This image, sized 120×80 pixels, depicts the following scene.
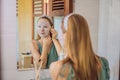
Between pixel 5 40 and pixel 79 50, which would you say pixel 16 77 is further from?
pixel 79 50

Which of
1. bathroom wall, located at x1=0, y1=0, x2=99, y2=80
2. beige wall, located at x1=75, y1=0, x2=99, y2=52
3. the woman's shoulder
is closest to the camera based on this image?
the woman's shoulder

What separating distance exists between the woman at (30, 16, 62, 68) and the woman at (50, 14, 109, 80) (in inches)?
3.7

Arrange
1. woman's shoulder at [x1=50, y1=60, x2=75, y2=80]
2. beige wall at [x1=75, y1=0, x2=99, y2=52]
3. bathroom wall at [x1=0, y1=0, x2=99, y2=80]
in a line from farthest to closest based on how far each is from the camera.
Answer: beige wall at [x1=75, y1=0, x2=99, y2=52] → bathroom wall at [x1=0, y1=0, x2=99, y2=80] → woman's shoulder at [x1=50, y1=60, x2=75, y2=80]

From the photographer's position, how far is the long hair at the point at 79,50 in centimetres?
134

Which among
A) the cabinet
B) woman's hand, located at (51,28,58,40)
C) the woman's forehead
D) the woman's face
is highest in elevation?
the cabinet

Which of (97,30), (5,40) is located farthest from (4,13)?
(97,30)

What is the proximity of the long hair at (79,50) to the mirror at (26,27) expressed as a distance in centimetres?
14

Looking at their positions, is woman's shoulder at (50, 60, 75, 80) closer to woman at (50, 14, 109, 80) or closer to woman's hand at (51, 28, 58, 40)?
woman at (50, 14, 109, 80)

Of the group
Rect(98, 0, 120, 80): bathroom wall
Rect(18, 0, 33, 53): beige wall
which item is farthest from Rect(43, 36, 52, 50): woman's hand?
Rect(98, 0, 120, 80): bathroom wall

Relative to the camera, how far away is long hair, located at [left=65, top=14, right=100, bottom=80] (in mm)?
1344

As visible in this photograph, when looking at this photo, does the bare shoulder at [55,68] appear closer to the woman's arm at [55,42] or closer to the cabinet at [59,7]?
the woman's arm at [55,42]

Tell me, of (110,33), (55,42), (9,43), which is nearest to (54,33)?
(55,42)

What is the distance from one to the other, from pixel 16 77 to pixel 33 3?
52cm

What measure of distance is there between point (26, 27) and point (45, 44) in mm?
175
